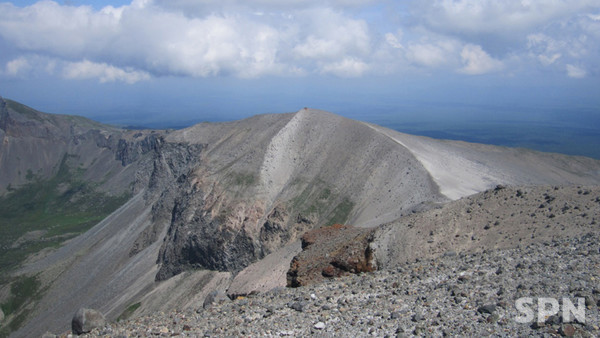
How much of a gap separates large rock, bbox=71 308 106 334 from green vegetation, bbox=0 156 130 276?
101 meters

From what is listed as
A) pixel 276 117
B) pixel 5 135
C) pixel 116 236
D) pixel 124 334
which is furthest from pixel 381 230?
pixel 5 135

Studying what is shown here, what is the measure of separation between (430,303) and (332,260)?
8.58 m

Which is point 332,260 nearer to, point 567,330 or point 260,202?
point 567,330

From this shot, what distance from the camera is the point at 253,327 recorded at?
45.4 ft

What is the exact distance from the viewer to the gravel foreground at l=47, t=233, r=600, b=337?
39.3 ft

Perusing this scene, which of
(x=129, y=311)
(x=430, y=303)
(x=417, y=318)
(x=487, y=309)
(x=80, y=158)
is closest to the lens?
(x=487, y=309)

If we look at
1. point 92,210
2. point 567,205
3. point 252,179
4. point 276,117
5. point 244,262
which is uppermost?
point 276,117

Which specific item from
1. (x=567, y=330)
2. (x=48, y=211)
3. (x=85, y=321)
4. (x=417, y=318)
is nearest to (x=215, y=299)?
(x=85, y=321)

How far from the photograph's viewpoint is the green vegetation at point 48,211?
399 feet

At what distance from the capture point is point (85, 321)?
15469 millimetres

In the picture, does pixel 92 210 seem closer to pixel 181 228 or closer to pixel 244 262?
pixel 181 228

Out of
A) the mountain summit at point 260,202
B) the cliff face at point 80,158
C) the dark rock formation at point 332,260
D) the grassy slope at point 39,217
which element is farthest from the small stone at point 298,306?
the cliff face at point 80,158

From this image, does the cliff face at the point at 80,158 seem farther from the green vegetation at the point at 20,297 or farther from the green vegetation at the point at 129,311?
the green vegetation at the point at 129,311

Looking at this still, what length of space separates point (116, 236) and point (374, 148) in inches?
2294
